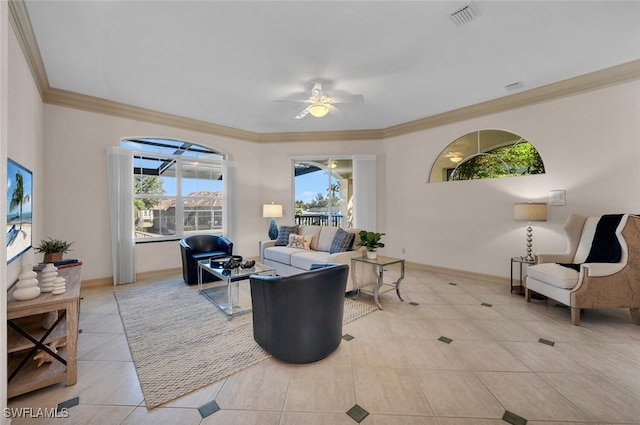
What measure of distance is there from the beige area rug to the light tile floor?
3.7 inches

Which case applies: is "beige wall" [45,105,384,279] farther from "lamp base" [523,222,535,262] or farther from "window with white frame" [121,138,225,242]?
"lamp base" [523,222,535,262]

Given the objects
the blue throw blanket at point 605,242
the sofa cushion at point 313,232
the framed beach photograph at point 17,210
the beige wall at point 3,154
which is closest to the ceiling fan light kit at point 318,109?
the sofa cushion at point 313,232

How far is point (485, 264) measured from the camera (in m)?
4.36

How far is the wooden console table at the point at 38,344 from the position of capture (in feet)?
5.53

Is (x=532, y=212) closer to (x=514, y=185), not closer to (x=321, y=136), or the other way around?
(x=514, y=185)

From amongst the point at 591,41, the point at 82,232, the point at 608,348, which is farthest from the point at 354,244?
the point at 82,232

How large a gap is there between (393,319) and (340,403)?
4.72 ft

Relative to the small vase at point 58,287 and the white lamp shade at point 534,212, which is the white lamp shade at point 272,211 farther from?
the white lamp shade at point 534,212

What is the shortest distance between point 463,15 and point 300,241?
3677mm

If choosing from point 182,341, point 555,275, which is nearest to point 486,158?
point 555,275

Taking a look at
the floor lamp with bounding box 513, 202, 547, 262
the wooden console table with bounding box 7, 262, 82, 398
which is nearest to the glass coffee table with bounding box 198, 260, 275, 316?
the wooden console table with bounding box 7, 262, 82, 398

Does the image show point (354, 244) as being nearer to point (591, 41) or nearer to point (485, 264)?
point (485, 264)

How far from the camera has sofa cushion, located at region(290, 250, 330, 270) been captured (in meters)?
3.85

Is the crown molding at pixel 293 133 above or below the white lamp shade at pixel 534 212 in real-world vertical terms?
above
